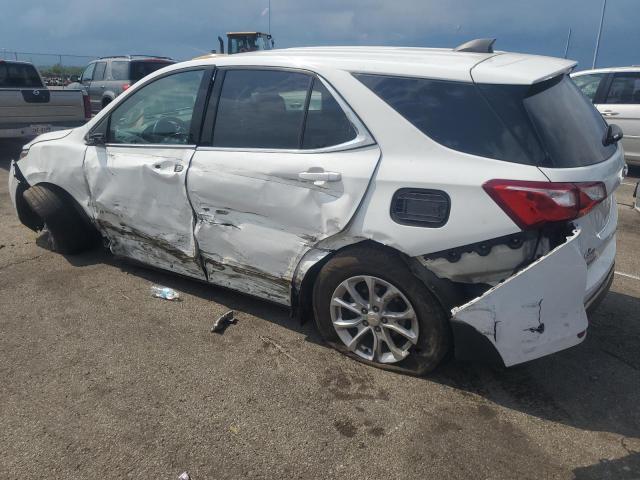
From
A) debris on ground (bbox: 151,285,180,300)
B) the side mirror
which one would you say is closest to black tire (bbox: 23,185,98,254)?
the side mirror

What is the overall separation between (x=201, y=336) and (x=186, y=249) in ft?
2.04

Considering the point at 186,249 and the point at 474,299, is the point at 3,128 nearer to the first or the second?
the point at 186,249

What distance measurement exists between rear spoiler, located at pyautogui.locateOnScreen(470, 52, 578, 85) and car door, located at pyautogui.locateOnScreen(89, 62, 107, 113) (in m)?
13.1

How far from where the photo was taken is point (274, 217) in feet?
10.1

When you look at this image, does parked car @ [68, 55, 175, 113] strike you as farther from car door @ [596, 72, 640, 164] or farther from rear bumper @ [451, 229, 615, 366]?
rear bumper @ [451, 229, 615, 366]

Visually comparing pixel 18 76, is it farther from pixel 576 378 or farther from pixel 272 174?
pixel 576 378

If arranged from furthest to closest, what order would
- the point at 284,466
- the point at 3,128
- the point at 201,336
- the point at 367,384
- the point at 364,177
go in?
the point at 3,128, the point at 201,336, the point at 367,384, the point at 364,177, the point at 284,466

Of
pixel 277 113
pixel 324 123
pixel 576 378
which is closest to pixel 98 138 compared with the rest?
pixel 277 113

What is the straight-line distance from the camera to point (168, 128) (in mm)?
3615

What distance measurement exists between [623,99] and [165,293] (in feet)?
26.3

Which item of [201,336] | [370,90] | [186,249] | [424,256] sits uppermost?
[370,90]

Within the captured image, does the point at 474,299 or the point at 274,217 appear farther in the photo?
the point at 274,217

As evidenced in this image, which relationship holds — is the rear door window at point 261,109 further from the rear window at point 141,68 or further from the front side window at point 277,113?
the rear window at point 141,68

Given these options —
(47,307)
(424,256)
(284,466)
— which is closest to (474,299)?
(424,256)
